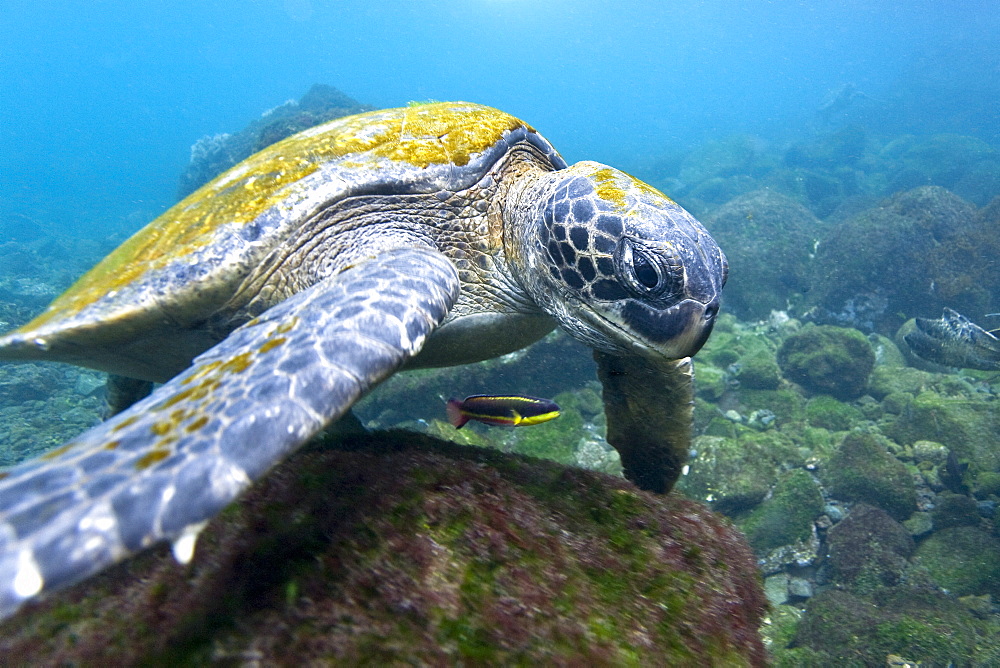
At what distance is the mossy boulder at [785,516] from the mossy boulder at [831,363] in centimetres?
323

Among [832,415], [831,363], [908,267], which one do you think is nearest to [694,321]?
[832,415]

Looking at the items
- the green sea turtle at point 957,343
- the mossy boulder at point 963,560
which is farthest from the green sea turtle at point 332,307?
the green sea turtle at point 957,343

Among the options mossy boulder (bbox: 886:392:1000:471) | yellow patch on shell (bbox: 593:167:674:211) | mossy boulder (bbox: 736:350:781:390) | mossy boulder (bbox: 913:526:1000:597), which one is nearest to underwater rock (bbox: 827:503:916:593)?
mossy boulder (bbox: 913:526:1000:597)

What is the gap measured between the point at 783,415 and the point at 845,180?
964 inches

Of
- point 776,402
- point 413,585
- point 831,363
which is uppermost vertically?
point 831,363

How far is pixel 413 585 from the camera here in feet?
3.57

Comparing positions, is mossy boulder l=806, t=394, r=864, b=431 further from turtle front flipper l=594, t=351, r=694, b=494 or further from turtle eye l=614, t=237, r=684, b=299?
turtle eye l=614, t=237, r=684, b=299

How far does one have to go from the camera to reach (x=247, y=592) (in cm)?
105

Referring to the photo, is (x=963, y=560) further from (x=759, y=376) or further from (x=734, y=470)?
(x=759, y=376)

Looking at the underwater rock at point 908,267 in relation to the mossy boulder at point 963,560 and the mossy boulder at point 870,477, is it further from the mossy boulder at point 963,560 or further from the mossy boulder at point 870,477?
the mossy boulder at point 963,560

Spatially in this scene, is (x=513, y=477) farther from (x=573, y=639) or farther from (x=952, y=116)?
(x=952, y=116)

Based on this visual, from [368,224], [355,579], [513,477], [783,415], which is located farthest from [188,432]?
[783,415]

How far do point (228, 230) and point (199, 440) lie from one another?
62.4 inches

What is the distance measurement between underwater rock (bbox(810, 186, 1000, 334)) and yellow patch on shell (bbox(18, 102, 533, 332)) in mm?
10503
